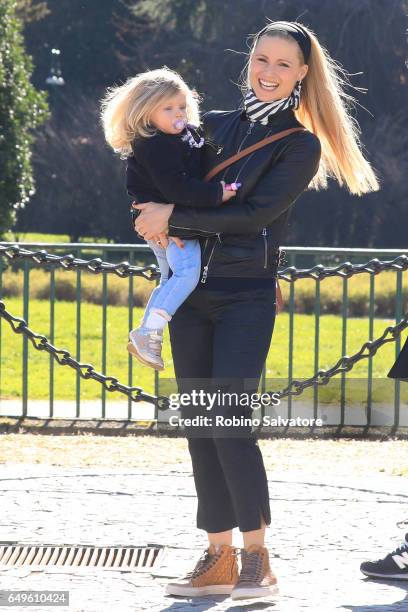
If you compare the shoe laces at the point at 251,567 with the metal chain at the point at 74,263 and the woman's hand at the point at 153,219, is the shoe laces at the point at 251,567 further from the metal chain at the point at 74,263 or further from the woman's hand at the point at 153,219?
the metal chain at the point at 74,263

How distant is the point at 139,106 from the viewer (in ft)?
12.8

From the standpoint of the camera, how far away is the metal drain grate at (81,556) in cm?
428

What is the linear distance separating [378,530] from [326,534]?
21 centimetres

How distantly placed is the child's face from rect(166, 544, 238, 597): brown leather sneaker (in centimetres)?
132

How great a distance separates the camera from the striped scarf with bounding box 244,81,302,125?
12.8 ft

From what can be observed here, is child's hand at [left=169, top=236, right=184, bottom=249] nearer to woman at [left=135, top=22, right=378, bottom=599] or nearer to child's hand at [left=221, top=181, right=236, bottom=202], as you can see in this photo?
woman at [left=135, top=22, right=378, bottom=599]

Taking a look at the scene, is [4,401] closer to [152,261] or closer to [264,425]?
[264,425]

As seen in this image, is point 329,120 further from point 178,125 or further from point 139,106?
point 139,106

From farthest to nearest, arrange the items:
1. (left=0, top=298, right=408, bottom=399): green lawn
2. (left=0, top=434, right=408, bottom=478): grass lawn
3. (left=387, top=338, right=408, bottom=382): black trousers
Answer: (left=0, top=298, right=408, bottom=399): green lawn, (left=0, top=434, right=408, bottom=478): grass lawn, (left=387, top=338, right=408, bottom=382): black trousers

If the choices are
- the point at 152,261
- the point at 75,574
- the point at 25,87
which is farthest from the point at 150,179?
the point at 152,261

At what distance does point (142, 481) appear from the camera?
18.6 feet

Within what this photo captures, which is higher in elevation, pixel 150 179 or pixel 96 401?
pixel 150 179

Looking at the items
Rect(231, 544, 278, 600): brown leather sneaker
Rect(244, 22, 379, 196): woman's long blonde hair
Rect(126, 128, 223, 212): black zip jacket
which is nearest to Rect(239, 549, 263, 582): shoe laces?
Rect(231, 544, 278, 600): brown leather sneaker

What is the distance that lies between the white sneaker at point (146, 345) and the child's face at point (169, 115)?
0.63 meters
